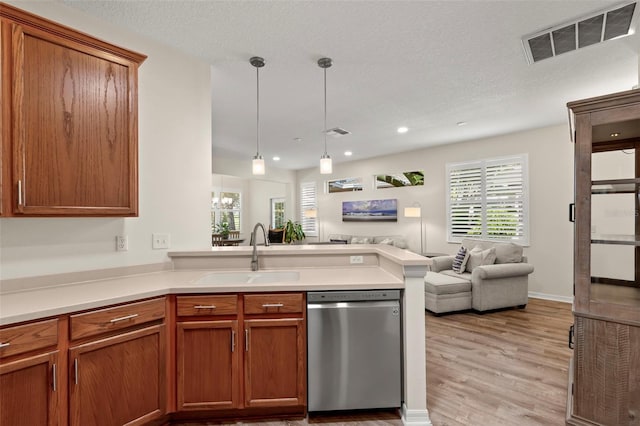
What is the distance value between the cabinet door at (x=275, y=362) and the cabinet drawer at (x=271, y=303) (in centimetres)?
7

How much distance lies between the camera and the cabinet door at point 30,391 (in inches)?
54.8

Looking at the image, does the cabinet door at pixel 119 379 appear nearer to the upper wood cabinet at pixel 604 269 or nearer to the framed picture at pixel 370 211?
the upper wood cabinet at pixel 604 269

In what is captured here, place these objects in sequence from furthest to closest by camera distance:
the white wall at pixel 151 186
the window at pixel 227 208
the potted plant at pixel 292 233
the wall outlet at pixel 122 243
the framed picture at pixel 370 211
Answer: the window at pixel 227 208
the potted plant at pixel 292 233
the framed picture at pixel 370 211
the wall outlet at pixel 122 243
the white wall at pixel 151 186

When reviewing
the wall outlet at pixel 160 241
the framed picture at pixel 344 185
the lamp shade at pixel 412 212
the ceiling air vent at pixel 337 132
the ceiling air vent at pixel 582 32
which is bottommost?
the wall outlet at pixel 160 241

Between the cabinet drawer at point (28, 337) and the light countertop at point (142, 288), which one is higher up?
the light countertop at point (142, 288)

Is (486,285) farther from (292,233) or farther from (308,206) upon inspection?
(308,206)

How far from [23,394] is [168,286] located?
78 centimetres

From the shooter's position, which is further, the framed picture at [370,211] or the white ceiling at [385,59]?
the framed picture at [370,211]

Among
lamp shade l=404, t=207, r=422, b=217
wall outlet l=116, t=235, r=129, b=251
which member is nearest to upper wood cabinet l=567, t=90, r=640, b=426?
wall outlet l=116, t=235, r=129, b=251

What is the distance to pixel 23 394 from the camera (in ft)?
4.73

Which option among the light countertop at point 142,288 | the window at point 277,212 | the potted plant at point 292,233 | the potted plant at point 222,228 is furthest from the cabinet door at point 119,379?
the window at point 277,212

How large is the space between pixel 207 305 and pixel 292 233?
636cm

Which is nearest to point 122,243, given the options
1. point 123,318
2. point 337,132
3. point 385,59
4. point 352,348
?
point 123,318

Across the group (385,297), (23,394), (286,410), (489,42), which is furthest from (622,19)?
(23,394)
